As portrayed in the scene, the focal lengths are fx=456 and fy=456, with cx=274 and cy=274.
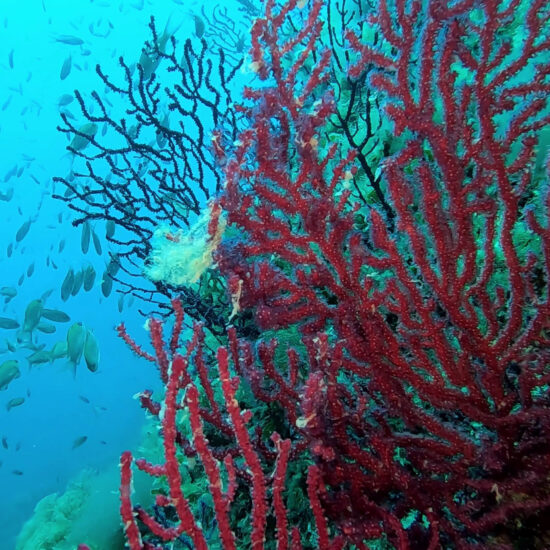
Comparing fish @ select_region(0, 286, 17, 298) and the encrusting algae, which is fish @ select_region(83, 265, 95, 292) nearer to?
fish @ select_region(0, 286, 17, 298)

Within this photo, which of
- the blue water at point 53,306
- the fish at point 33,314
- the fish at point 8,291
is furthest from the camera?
the blue water at point 53,306

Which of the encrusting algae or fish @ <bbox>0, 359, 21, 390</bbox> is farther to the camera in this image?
fish @ <bbox>0, 359, 21, 390</bbox>

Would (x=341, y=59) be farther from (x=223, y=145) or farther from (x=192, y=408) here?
(x=192, y=408)

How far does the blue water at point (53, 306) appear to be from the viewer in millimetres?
42344

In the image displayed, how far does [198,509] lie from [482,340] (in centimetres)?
309

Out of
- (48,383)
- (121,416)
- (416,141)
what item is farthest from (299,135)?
(48,383)

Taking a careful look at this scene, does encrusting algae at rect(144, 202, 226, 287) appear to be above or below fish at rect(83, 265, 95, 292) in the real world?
below

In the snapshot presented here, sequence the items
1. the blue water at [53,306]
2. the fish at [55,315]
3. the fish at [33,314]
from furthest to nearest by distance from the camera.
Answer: the blue water at [53,306]
the fish at [55,315]
the fish at [33,314]

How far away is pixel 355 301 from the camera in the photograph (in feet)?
6.98

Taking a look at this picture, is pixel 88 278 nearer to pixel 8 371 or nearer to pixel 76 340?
pixel 76 340

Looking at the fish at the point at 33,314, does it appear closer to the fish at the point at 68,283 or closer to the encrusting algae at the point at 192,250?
the fish at the point at 68,283

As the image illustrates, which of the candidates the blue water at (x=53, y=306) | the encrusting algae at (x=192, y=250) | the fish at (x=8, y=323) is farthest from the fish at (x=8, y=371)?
the blue water at (x=53, y=306)

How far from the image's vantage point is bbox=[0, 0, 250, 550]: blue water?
4234 centimetres

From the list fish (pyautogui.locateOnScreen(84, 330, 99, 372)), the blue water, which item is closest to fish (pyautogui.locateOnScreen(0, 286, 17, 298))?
fish (pyautogui.locateOnScreen(84, 330, 99, 372))
